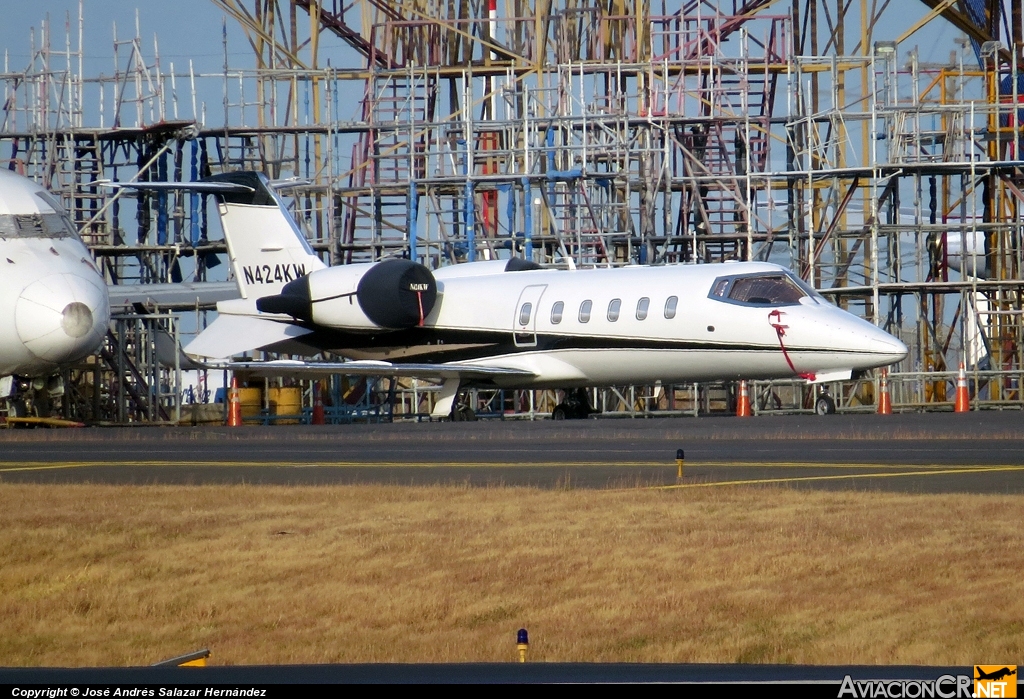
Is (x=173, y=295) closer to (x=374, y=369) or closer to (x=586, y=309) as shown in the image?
(x=374, y=369)

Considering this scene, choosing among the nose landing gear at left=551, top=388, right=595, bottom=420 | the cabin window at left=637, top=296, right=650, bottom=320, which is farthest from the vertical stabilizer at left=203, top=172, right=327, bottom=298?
the cabin window at left=637, top=296, right=650, bottom=320

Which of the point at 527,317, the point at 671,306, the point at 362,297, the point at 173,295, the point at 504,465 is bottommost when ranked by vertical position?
the point at 504,465

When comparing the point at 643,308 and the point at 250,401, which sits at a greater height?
the point at 643,308

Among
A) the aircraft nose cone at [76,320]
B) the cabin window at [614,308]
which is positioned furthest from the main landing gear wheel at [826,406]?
the aircraft nose cone at [76,320]

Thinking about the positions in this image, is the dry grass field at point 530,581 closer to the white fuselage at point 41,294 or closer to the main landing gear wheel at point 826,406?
the white fuselage at point 41,294

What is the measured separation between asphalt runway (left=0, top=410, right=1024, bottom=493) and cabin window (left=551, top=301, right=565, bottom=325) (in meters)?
3.68

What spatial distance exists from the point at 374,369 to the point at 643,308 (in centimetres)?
503

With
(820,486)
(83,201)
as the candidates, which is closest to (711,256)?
(83,201)

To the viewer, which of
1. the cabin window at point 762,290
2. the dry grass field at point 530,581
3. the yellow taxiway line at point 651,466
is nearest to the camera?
the dry grass field at point 530,581

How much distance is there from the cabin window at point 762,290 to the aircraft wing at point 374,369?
14.6 ft

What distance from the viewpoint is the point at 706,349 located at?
1025 inches

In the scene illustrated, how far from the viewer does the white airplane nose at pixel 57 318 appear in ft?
74.8

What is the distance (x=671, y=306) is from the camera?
26406mm

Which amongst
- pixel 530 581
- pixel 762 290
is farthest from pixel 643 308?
pixel 530 581
